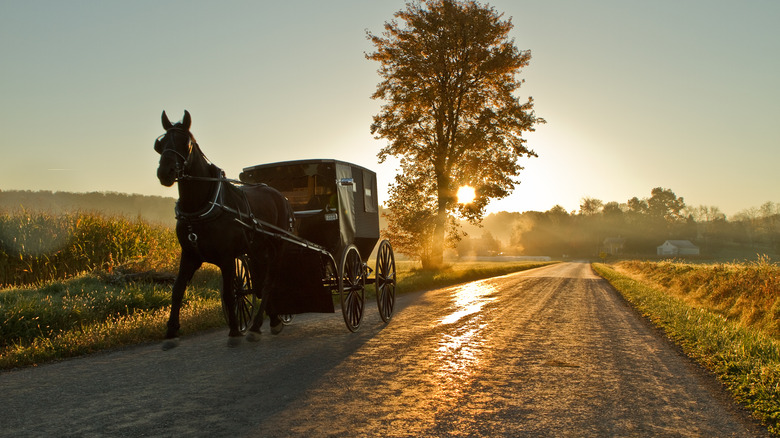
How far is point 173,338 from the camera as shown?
274 inches

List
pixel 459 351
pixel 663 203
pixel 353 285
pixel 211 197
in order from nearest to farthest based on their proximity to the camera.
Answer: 1. pixel 211 197
2. pixel 459 351
3. pixel 353 285
4. pixel 663 203

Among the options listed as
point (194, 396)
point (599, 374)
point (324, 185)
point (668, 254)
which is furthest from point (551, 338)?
point (668, 254)

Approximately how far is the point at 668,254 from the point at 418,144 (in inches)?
4373

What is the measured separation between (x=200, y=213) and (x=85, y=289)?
671 cm

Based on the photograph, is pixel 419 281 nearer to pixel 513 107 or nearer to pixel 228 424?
pixel 513 107

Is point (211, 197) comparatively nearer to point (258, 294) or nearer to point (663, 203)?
point (258, 294)

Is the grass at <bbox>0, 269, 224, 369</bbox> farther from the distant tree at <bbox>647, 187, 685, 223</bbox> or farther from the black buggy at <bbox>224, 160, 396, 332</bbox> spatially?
the distant tree at <bbox>647, 187, 685, 223</bbox>

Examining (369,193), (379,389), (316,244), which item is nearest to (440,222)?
(369,193)

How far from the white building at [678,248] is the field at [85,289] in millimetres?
121858

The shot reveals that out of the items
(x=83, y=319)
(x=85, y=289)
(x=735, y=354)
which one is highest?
(x=85, y=289)

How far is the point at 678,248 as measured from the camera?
412 feet

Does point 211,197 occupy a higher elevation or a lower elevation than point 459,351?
higher

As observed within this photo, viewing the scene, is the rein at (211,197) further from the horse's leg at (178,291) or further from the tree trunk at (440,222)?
the tree trunk at (440,222)

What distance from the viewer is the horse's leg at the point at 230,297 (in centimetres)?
696
